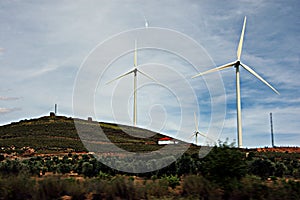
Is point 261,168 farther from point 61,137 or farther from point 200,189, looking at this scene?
point 61,137

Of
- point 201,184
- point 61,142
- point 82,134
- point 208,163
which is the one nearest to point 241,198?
point 201,184

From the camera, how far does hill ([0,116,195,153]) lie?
8231 cm

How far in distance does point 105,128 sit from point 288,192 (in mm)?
117412

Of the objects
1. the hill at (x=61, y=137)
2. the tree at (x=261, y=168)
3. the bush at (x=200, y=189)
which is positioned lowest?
the bush at (x=200, y=189)

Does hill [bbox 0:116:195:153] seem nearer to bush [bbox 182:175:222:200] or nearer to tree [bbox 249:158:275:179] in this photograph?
tree [bbox 249:158:275:179]

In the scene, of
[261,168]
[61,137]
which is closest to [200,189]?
[261,168]

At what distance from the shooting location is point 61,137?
101 meters

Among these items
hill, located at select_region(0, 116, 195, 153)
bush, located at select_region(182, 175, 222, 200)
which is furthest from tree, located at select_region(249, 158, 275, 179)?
hill, located at select_region(0, 116, 195, 153)

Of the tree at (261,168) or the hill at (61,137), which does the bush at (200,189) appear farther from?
the hill at (61,137)

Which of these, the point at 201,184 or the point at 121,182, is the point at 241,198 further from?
the point at 121,182

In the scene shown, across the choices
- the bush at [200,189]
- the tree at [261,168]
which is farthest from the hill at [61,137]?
the bush at [200,189]

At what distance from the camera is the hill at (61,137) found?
8231 cm

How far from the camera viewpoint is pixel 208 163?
2384 centimetres

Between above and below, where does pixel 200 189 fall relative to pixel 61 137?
below
